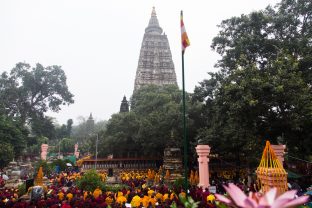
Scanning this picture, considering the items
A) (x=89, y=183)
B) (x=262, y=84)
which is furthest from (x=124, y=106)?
(x=262, y=84)

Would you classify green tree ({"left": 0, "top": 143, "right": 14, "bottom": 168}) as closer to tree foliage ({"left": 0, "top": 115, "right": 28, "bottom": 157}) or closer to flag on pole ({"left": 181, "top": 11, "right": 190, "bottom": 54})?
tree foliage ({"left": 0, "top": 115, "right": 28, "bottom": 157})

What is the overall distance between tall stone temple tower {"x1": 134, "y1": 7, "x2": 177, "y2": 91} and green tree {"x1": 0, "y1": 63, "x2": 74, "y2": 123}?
48.8 ft

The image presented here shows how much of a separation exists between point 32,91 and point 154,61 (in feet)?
81.7

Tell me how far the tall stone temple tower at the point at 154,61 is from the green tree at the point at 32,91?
14868 mm

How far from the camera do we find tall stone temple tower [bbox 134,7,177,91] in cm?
5543

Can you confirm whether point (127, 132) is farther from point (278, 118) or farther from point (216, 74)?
point (278, 118)

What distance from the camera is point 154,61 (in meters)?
58.0

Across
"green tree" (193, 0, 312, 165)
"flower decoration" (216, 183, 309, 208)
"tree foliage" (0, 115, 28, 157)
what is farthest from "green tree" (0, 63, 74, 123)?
"flower decoration" (216, 183, 309, 208)

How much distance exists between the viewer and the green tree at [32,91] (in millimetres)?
40525

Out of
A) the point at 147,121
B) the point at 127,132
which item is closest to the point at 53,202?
the point at 147,121

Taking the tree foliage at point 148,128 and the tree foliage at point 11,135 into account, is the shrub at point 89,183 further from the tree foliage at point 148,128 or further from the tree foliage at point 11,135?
the tree foliage at point 11,135

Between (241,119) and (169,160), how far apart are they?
551 cm

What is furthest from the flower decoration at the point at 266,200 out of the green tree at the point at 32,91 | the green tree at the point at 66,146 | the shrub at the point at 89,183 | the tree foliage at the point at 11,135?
the green tree at the point at 66,146

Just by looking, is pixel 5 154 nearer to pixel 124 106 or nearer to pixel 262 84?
pixel 124 106
